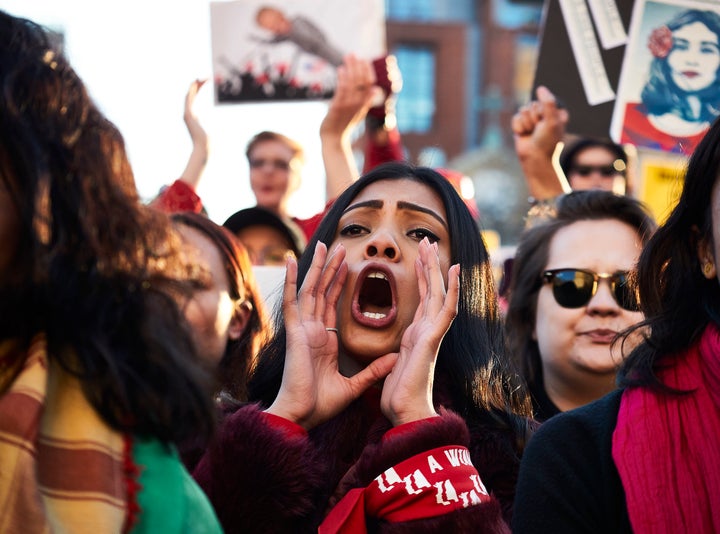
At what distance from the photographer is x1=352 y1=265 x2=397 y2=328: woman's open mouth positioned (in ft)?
9.89

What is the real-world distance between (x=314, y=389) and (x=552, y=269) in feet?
4.12

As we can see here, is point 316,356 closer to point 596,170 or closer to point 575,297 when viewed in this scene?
point 575,297

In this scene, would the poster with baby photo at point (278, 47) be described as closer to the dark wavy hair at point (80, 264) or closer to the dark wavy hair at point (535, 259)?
the dark wavy hair at point (535, 259)

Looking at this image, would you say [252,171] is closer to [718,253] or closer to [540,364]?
[540,364]

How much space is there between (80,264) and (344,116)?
9.80 ft

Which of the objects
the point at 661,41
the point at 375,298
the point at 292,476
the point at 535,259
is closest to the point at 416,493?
the point at 292,476

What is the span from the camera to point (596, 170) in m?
5.24

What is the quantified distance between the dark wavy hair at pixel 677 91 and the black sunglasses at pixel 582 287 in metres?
0.91

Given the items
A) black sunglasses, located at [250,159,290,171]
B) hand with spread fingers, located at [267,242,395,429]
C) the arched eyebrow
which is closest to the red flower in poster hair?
the arched eyebrow

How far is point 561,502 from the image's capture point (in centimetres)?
219

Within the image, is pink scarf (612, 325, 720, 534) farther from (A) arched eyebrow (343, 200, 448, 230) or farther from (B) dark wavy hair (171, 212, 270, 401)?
(B) dark wavy hair (171, 212, 270, 401)

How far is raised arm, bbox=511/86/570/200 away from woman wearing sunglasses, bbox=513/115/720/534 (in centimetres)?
201

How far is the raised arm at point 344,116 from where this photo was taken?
4.53m

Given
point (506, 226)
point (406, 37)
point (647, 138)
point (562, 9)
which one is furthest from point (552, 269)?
point (406, 37)
